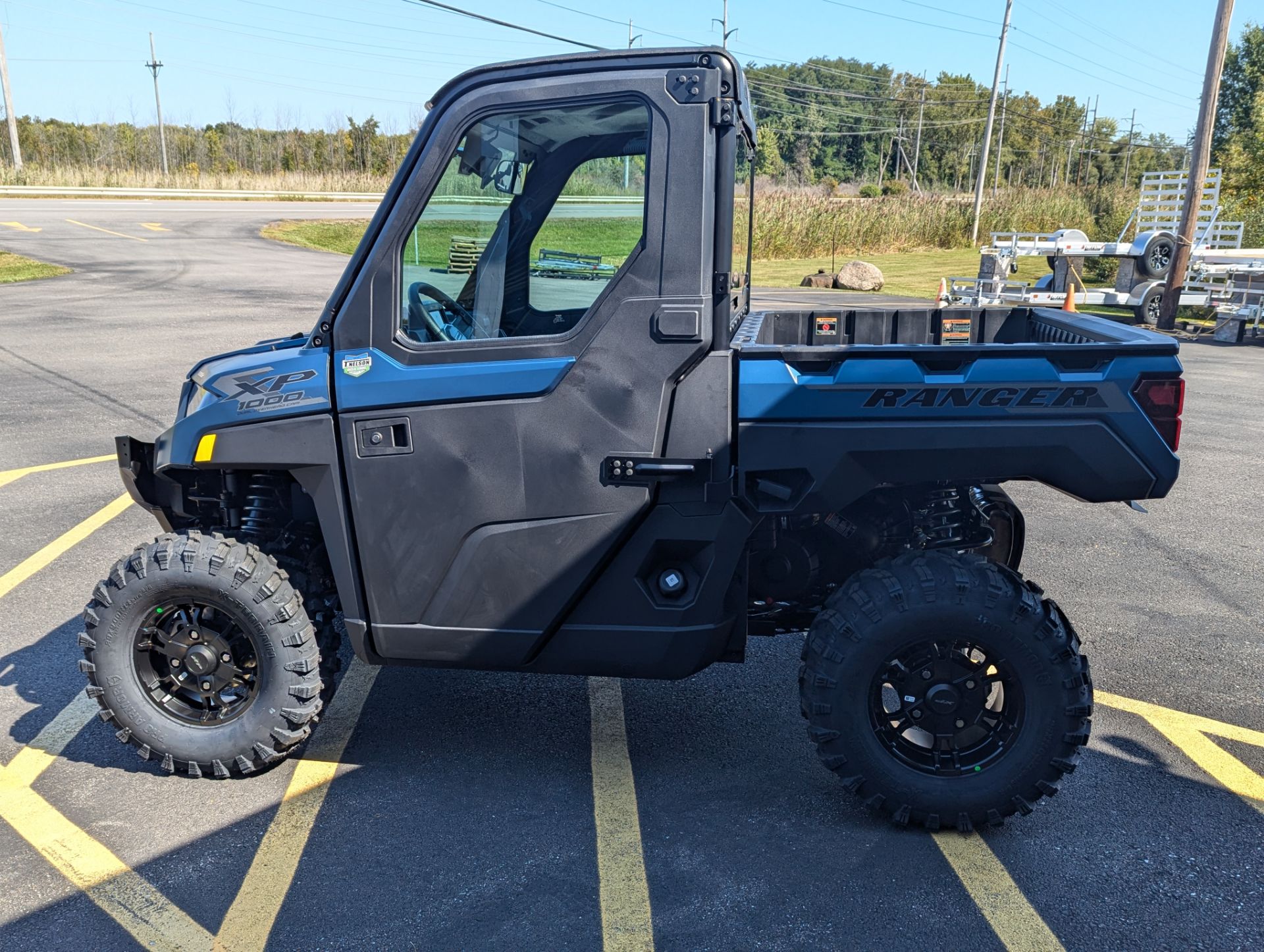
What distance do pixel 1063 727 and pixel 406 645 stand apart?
2.17m

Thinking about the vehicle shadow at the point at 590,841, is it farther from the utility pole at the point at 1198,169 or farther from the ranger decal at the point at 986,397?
the utility pole at the point at 1198,169

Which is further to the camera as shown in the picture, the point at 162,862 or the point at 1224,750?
the point at 1224,750

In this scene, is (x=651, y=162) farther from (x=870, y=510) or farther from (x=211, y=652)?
(x=211, y=652)

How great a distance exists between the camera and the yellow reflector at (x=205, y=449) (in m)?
3.39

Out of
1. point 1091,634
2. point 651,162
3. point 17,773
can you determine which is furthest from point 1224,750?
point 17,773

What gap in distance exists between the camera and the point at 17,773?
3.66 meters

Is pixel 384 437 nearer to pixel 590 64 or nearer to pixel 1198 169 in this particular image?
pixel 590 64

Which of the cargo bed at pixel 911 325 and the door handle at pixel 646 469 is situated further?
the cargo bed at pixel 911 325

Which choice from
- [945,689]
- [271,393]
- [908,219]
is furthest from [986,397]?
[908,219]

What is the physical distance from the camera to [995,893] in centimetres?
301

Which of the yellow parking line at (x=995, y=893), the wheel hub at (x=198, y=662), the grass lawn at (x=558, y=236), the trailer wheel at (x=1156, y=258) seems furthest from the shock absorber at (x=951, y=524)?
the trailer wheel at (x=1156, y=258)

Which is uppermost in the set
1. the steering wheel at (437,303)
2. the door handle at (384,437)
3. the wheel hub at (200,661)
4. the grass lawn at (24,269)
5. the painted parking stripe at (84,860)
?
the steering wheel at (437,303)

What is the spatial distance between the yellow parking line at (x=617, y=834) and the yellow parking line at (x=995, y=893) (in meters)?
0.99

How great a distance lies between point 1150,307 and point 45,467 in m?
18.7
